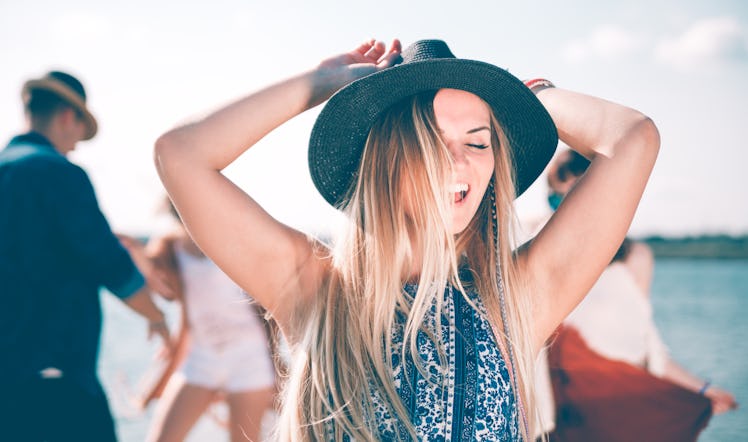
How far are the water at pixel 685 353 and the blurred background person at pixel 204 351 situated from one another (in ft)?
3.30

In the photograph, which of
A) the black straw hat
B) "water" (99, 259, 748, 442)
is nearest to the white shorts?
"water" (99, 259, 748, 442)

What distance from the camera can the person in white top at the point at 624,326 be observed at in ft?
11.9

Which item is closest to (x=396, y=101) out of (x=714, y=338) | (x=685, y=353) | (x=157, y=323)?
(x=157, y=323)

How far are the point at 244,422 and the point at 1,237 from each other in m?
1.83

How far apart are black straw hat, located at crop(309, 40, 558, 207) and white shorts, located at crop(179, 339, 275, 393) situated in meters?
2.34

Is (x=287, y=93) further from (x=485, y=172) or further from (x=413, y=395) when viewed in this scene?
(x=413, y=395)

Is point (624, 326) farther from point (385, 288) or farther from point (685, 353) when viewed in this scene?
point (685, 353)

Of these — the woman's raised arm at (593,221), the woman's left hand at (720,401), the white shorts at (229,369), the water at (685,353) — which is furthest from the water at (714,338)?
the woman's raised arm at (593,221)

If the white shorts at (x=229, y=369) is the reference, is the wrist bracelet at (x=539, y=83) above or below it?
above

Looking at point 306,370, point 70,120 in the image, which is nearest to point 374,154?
point 306,370

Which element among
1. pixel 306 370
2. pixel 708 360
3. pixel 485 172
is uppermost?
pixel 485 172

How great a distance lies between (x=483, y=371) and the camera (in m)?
1.63

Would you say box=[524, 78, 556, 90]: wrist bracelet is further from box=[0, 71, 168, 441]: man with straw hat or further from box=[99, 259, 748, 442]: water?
box=[99, 259, 748, 442]: water

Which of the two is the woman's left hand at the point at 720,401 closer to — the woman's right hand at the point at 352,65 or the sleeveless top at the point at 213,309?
the sleeveless top at the point at 213,309
